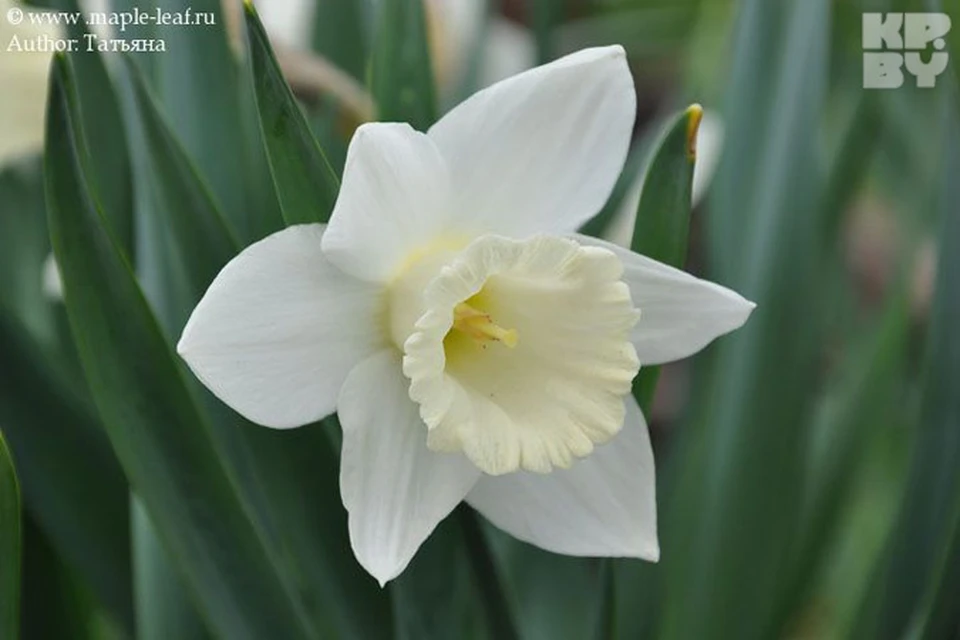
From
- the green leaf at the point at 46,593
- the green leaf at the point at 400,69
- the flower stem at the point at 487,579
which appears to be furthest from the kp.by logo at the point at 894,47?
the green leaf at the point at 46,593

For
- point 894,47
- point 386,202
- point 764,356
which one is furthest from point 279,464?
point 894,47

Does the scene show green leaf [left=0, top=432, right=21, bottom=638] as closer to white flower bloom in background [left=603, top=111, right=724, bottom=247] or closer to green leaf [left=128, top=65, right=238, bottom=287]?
green leaf [left=128, top=65, right=238, bottom=287]

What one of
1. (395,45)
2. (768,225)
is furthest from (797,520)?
(395,45)

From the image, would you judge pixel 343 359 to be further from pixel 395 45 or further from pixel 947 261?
pixel 947 261

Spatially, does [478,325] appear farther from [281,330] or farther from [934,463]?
[934,463]

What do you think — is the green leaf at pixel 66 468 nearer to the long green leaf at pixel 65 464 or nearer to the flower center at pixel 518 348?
the long green leaf at pixel 65 464

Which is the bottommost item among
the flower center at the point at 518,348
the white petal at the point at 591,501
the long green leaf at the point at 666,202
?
the white petal at the point at 591,501

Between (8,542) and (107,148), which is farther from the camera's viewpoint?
(107,148)

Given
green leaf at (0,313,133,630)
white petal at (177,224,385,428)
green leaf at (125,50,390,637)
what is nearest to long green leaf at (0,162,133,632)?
green leaf at (0,313,133,630)
